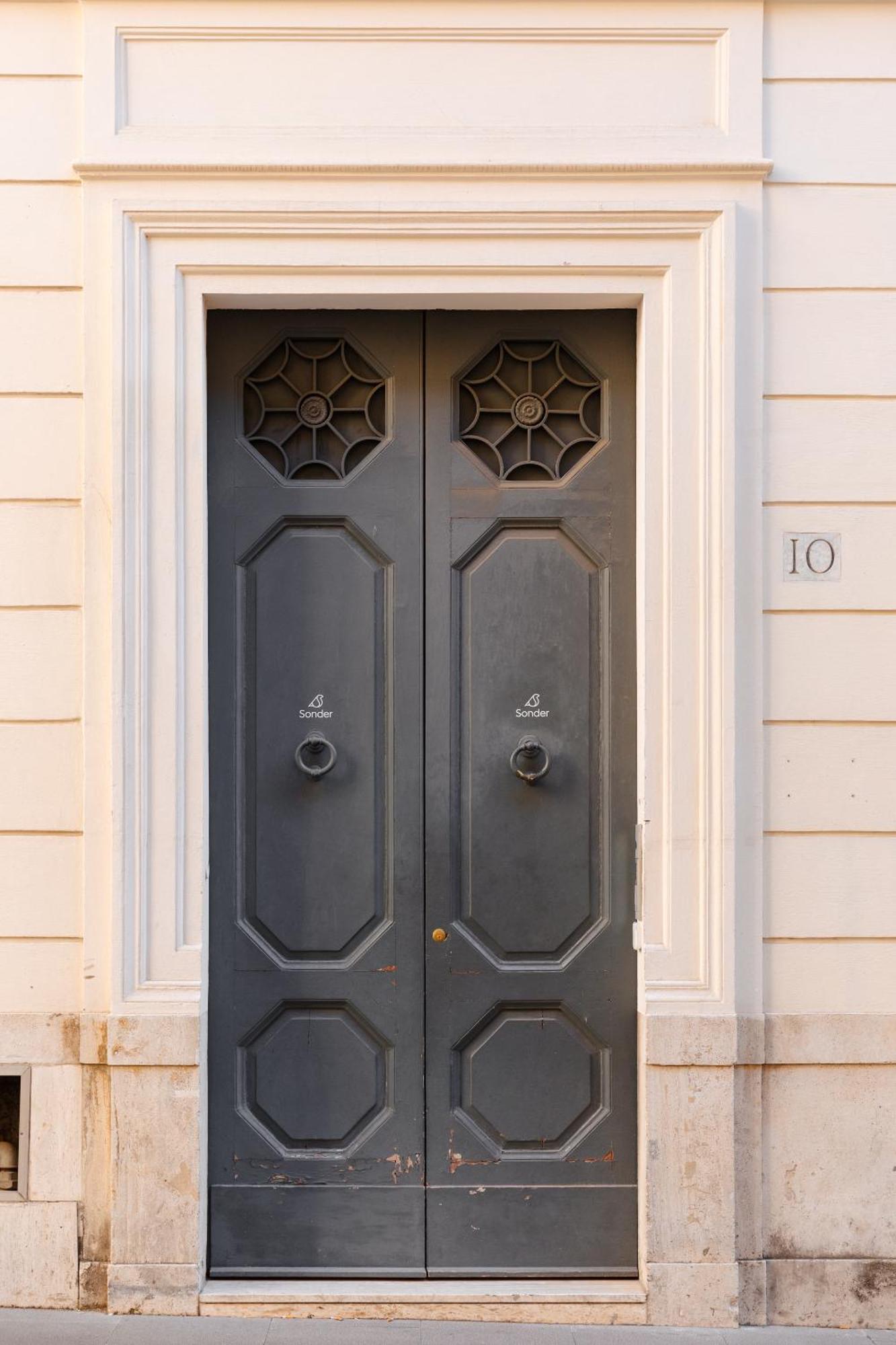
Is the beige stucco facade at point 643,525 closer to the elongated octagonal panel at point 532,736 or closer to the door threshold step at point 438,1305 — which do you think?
the door threshold step at point 438,1305

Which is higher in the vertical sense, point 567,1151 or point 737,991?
point 737,991

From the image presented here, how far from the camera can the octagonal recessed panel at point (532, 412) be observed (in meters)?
4.33

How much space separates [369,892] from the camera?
14.1 feet

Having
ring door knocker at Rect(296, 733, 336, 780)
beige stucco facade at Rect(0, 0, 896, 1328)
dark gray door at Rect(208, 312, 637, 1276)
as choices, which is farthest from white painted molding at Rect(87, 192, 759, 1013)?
ring door knocker at Rect(296, 733, 336, 780)

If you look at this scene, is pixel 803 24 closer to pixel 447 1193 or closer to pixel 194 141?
pixel 194 141

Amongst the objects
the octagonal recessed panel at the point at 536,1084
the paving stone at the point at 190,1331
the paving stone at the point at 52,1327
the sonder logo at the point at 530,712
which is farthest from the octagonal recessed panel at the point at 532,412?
the paving stone at the point at 52,1327

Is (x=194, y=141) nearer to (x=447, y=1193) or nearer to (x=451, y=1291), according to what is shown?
(x=447, y=1193)

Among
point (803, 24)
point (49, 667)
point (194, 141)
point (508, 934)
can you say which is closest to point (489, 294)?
point (194, 141)

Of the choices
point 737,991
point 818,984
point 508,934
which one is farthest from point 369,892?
point 818,984

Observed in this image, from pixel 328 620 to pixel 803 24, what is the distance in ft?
8.91

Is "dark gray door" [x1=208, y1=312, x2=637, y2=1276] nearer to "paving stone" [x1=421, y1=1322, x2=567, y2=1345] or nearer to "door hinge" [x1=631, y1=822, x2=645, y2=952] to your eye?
"door hinge" [x1=631, y1=822, x2=645, y2=952]

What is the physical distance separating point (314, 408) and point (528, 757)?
152cm

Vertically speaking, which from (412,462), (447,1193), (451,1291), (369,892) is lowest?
(451,1291)

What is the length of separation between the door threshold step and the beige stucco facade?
0.01 meters
